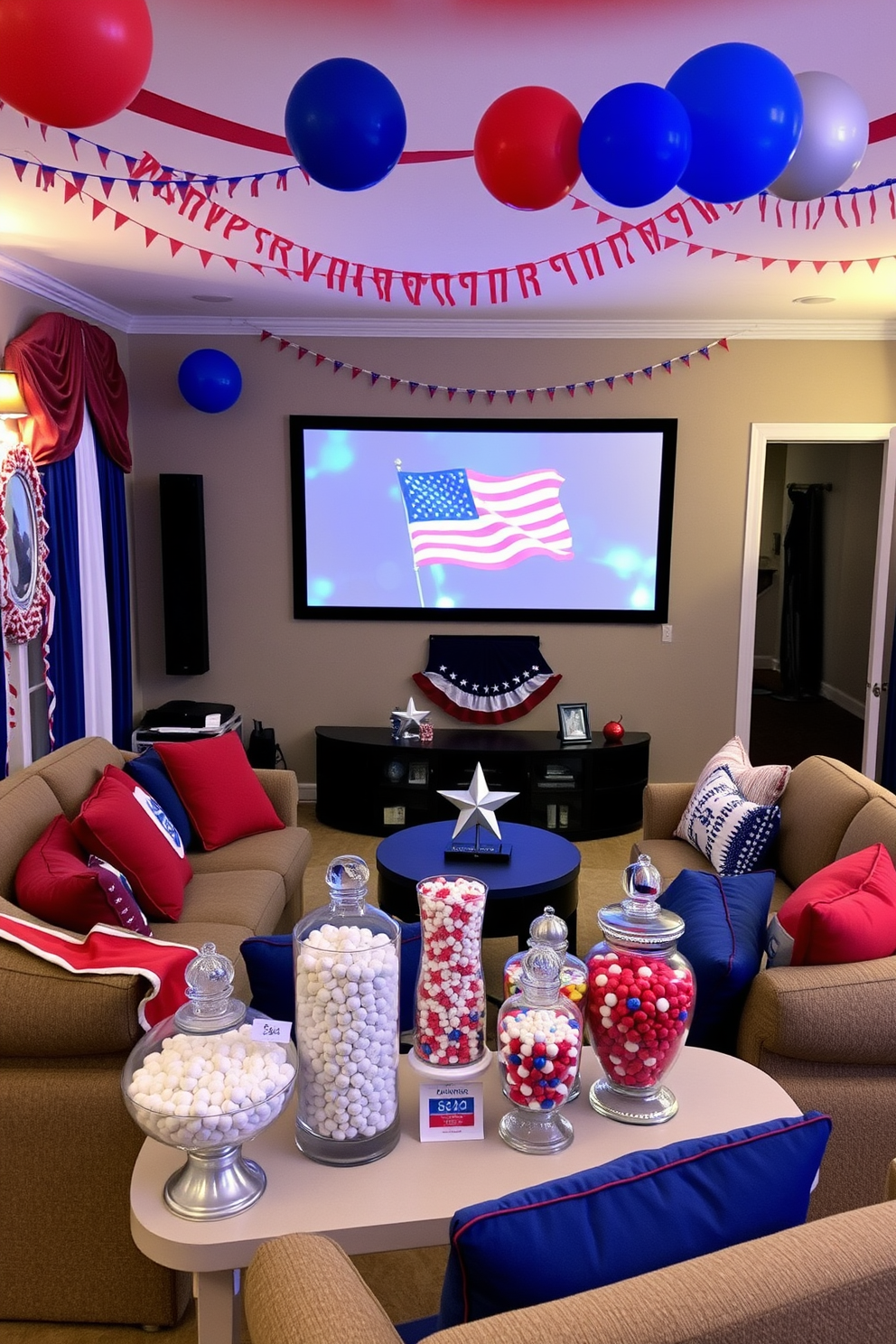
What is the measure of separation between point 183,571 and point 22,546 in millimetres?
1448

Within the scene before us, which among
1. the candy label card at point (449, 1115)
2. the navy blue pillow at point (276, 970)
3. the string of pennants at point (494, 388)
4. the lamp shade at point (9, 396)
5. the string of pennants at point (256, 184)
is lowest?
the candy label card at point (449, 1115)

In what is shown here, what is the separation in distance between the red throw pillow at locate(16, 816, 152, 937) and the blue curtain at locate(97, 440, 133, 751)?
8.73ft

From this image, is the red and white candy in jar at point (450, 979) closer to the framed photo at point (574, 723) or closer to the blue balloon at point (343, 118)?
the blue balloon at point (343, 118)

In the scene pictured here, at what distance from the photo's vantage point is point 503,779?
17.9 ft

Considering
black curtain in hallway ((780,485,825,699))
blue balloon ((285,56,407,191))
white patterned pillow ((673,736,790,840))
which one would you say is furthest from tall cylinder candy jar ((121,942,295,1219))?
black curtain in hallway ((780,485,825,699))

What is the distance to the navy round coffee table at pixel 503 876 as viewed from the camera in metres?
3.37

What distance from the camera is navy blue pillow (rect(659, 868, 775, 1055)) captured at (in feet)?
7.45

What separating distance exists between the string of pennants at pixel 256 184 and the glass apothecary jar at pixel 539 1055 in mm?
2243

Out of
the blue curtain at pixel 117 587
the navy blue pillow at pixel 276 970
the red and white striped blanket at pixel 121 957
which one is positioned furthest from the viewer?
the blue curtain at pixel 117 587

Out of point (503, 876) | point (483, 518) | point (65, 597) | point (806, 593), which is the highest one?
point (483, 518)

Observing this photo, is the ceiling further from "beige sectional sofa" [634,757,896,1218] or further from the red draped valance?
"beige sectional sofa" [634,757,896,1218]

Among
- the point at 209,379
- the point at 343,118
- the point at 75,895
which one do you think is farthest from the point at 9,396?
the point at 343,118

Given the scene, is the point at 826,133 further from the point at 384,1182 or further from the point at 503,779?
the point at 503,779

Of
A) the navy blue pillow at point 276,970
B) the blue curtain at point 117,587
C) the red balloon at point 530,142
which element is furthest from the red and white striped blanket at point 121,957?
the blue curtain at point 117,587
